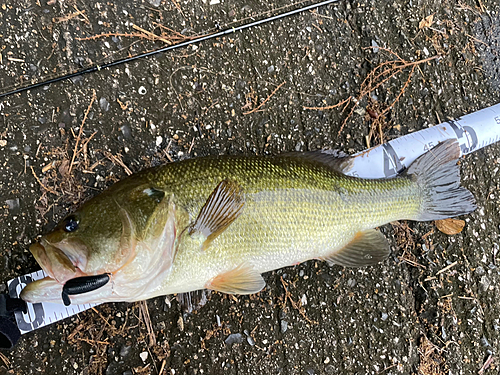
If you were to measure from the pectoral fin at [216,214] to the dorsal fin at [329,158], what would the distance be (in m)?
0.60

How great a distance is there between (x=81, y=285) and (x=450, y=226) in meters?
2.81

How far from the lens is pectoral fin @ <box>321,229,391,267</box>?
229 centimetres

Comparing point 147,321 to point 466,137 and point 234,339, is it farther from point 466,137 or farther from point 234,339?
point 466,137

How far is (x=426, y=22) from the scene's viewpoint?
10.1 ft

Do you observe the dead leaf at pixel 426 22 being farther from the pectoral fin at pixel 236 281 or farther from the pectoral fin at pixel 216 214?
the pectoral fin at pixel 236 281

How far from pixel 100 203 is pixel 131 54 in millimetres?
1342

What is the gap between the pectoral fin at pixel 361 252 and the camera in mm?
A: 2295

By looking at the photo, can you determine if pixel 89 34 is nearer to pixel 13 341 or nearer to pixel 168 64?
pixel 168 64

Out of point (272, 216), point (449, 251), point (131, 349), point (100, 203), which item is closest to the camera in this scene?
point (100, 203)

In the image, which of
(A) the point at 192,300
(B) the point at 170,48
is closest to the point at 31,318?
(A) the point at 192,300

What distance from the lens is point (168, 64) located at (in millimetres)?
2662

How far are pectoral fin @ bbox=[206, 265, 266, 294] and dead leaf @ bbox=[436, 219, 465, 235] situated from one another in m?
1.77

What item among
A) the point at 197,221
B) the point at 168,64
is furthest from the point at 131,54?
the point at 197,221

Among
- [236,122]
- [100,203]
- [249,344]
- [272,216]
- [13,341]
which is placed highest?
[236,122]
